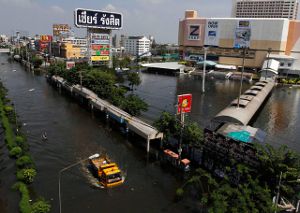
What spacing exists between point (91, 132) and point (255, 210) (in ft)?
123

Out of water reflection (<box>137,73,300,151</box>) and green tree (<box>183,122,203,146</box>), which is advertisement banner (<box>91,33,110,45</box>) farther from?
green tree (<box>183,122,203,146</box>)

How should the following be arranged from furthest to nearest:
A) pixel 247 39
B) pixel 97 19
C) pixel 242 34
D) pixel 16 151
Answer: pixel 242 34 < pixel 247 39 < pixel 97 19 < pixel 16 151

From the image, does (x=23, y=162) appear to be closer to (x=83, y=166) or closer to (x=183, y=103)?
(x=83, y=166)

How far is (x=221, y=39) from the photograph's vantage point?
150m

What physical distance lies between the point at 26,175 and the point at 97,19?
83422mm

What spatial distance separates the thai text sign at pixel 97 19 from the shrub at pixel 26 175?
7717 cm

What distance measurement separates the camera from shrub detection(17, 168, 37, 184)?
1340 inches

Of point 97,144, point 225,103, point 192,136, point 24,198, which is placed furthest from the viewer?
point 225,103

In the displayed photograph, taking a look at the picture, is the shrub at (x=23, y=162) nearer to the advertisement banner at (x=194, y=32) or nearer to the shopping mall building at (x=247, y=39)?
the shopping mall building at (x=247, y=39)

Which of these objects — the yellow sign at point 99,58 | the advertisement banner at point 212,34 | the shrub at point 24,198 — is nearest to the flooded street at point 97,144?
the shrub at point 24,198

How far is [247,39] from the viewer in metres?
141

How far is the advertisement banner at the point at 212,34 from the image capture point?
14948 centimetres

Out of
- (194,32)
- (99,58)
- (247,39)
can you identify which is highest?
(194,32)

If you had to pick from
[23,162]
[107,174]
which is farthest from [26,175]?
[107,174]
